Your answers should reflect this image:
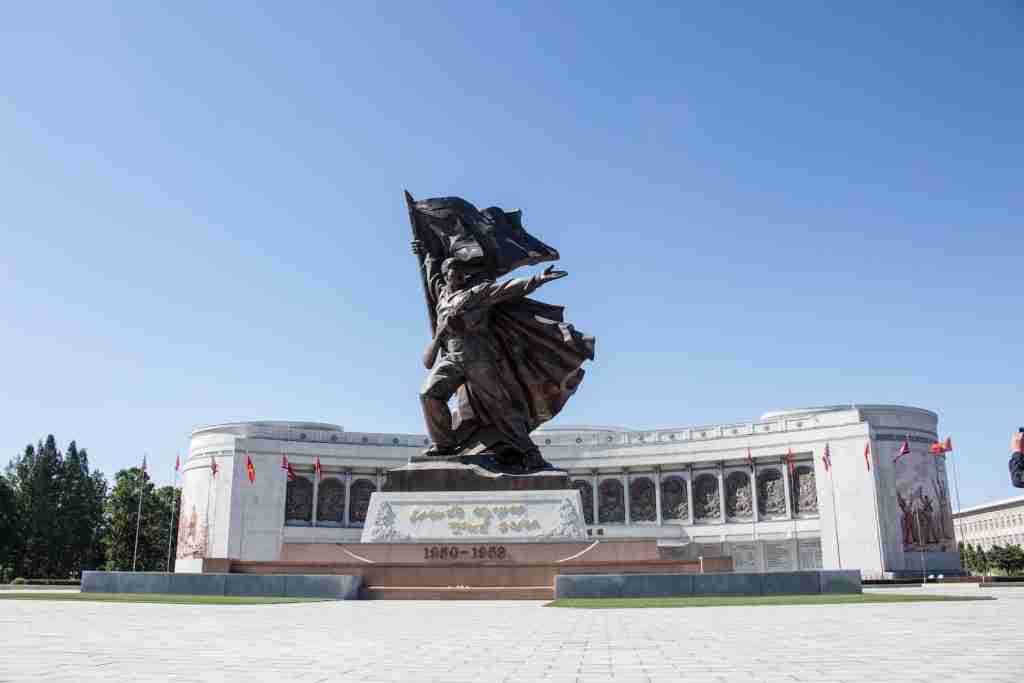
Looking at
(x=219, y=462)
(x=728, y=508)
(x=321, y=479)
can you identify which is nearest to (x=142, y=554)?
(x=219, y=462)

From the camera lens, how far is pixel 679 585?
13281 millimetres

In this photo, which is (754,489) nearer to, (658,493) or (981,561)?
(658,493)

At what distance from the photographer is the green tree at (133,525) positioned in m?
60.8

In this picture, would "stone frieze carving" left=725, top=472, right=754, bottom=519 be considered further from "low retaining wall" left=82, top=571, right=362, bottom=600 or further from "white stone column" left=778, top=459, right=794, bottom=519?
"low retaining wall" left=82, top=571, right=362, bottom=600

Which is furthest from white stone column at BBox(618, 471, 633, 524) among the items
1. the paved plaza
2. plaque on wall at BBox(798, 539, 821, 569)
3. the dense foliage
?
the paved plaza

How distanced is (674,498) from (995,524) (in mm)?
65610

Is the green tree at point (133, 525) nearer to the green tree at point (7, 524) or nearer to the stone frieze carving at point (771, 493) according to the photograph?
the green tree at point (7, 524)

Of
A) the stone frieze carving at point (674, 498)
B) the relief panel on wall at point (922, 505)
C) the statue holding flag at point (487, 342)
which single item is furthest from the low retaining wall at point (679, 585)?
the stone frieze carving at point (674, 498)

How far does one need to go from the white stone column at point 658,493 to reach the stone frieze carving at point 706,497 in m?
2.63

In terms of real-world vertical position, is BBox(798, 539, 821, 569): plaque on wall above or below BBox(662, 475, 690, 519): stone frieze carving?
below

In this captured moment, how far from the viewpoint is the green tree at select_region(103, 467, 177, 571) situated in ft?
200

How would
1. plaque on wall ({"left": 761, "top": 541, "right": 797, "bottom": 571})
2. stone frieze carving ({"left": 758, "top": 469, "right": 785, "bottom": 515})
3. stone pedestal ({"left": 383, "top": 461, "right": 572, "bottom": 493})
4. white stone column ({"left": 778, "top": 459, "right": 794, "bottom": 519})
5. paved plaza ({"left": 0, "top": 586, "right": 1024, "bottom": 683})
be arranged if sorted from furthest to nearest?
stone frieze carving ({"left": 758, "top": 469, "right": 785, "bottom": 515}) → white stone column ({"left": 778, "top": 459, "right": 794, "bottom": 519}) → plaque on wall ({"left": 761, "top": 541, "right": 797, "bottom": 571}) → stone pedestal ({"left": 383, "top": 461, "right": 572, "bottom": 493}) → paved plaza ({"left": 0, "top": 586, "right": 1024, "bottom": 683})

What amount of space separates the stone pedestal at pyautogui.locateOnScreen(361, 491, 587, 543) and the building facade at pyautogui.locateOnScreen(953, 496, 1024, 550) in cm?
9222

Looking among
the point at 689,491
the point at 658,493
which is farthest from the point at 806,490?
the point at 658,493
